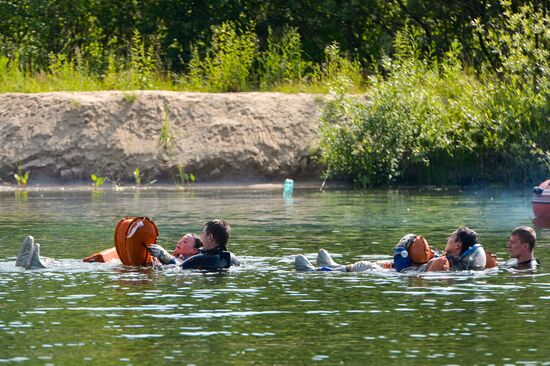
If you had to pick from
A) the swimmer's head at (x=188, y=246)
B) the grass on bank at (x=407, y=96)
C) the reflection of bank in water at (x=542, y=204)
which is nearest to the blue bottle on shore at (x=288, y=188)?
the grass on bank at (x=407, y=96)

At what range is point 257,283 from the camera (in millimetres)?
17016

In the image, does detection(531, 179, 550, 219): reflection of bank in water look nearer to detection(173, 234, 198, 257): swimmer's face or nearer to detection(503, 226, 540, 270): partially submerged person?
detection(503, 226, 540, 270): partially submerged person

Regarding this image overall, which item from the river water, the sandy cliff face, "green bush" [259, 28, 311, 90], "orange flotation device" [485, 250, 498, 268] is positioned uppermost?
"green bush" [259, 28, 311, 90]

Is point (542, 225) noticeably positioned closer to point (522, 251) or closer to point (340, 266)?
point (522, 251)

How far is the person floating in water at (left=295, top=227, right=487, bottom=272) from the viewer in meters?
17.9

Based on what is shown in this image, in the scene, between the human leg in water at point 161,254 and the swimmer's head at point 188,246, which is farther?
the swimmer's head at point 188,246

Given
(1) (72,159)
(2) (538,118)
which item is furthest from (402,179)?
(1) (72,159)

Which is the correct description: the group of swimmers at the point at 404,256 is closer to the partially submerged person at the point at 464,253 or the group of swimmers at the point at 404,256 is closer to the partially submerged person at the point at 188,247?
the partially submerged person at the point at 464,253

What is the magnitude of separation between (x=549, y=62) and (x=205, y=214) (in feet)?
35.8

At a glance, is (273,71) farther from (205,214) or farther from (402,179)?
(205,214)

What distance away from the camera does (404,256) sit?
59.0 ft

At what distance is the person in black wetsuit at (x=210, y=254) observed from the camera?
18.2 m

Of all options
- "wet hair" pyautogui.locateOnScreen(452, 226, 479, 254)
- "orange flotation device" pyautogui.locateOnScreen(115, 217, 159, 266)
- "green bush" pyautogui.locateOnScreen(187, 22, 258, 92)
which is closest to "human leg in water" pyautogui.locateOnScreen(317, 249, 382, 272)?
"wet hair" pyautogui.locateOnScreen(452, 226, 479, 254)

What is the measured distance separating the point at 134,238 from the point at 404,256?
3.58 m
